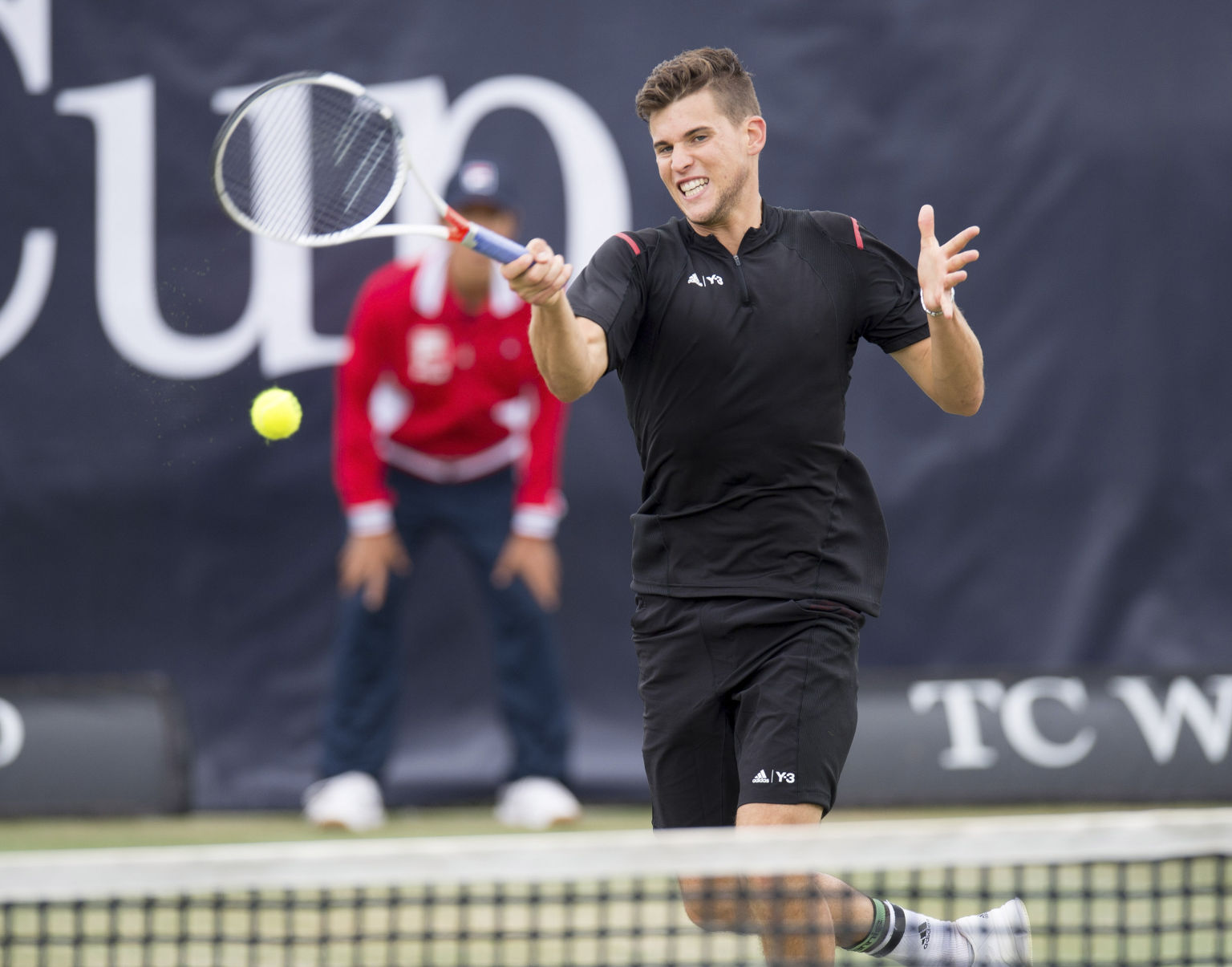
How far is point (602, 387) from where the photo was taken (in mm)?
5297

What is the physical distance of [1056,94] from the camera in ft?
17.5

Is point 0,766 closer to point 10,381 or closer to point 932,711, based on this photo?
point 10,381

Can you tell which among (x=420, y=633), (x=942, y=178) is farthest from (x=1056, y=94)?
(x=420, y=633)

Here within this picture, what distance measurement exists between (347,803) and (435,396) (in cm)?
131

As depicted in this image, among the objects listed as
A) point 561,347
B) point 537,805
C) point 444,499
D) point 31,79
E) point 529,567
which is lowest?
point 537,805

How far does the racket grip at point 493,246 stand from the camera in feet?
8.49

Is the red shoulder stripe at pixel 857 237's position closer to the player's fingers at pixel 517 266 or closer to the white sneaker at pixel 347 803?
the player's fingers at pixel 517 266

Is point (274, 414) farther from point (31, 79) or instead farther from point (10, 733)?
point (31, 79)

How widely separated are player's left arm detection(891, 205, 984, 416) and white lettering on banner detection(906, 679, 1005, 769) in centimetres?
239

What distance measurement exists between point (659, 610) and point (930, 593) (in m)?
2.67

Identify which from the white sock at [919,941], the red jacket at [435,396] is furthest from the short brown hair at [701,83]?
the red jacket at [435,396]

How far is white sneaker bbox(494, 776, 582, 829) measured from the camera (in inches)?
196

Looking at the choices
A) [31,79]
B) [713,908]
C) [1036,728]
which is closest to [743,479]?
[713,908]

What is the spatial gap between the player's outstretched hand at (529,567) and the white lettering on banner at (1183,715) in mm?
1885
